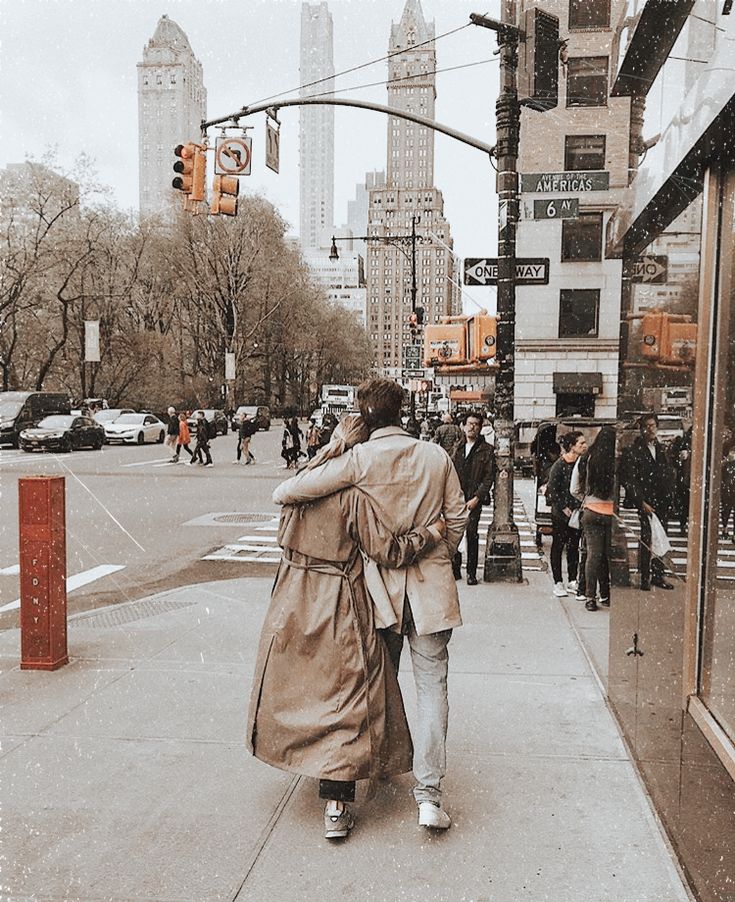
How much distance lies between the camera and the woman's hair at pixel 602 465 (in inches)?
236

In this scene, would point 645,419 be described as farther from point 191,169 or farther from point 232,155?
point 232,155

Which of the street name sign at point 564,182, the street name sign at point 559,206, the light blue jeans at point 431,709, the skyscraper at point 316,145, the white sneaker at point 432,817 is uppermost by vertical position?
the skyscraper at point 316,145

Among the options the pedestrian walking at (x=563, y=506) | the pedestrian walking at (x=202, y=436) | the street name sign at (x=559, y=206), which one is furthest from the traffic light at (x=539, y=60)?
the pedestrian walking at (x=202, y=436)

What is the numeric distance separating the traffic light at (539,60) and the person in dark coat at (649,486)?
6.76m

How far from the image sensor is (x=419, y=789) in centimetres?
371

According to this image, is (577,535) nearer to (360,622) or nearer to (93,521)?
(360,622)

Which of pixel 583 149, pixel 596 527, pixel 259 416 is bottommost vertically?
pixel 259 416

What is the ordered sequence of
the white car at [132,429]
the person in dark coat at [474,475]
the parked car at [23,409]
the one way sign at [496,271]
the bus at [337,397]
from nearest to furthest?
the person in dark coat at [474,475]
the one way sign at [496,271]
the parked car at [23,409]
the white car at [132,429]
the bus at [337,397]

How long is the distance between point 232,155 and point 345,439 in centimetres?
1312

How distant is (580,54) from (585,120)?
6.24 metres

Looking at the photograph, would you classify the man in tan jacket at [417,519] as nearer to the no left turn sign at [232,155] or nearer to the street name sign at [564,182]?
the street name sign at [564,182]

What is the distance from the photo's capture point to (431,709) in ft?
12.0

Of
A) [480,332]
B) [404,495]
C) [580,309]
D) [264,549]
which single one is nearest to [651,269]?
[404,495]

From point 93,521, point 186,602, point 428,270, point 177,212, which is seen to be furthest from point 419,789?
point 428,270
